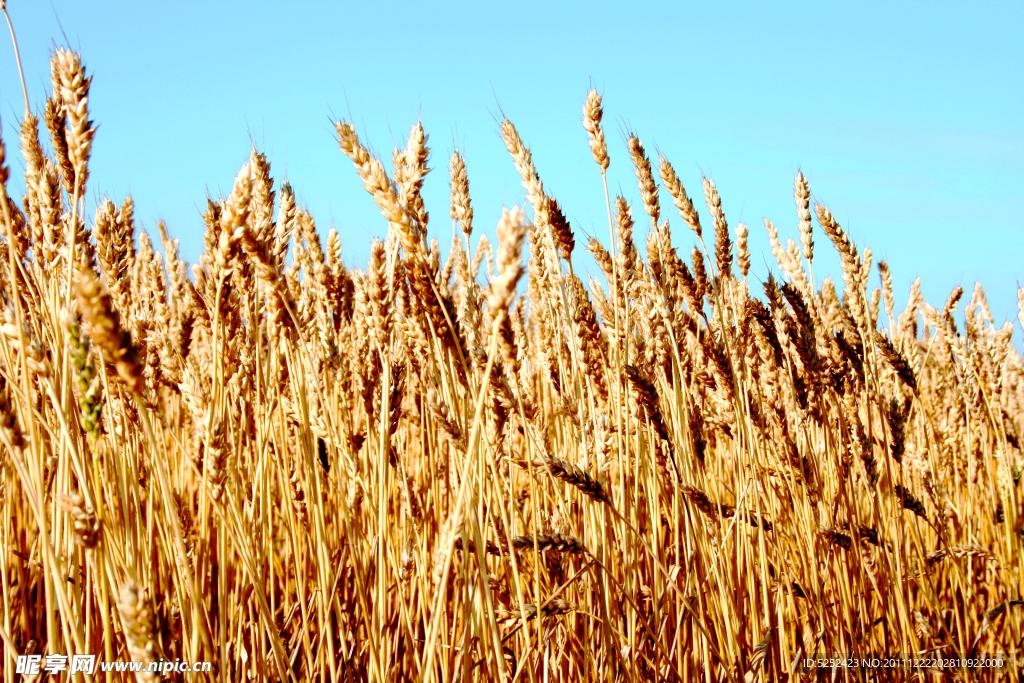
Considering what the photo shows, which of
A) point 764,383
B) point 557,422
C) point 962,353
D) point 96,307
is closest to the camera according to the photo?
point 96,307

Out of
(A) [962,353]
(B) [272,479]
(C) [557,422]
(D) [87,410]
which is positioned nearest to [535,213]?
(C) [557,422]

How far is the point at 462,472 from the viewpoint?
128 centimetres

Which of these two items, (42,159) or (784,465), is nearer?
(42,159)

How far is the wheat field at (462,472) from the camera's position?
1.22 meters

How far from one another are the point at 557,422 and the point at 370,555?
99cm

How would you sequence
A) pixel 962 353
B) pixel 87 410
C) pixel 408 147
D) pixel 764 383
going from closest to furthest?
1. pixel 87 410
2. pixel 408 147
3. pixel 764 383
4. pixel 962 353

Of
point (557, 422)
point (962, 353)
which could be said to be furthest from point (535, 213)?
point (962, 353)

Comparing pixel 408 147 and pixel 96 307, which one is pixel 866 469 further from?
pixel 96 307

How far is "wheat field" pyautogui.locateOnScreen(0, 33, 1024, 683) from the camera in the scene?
122 centimetres

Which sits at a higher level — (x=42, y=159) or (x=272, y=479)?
(x=42, y=159)

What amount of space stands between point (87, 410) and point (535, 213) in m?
1.16

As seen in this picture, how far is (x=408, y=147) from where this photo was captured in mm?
1483

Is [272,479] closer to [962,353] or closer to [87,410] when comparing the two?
[87,410]

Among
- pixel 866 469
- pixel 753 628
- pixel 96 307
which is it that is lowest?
pixel 753 628
